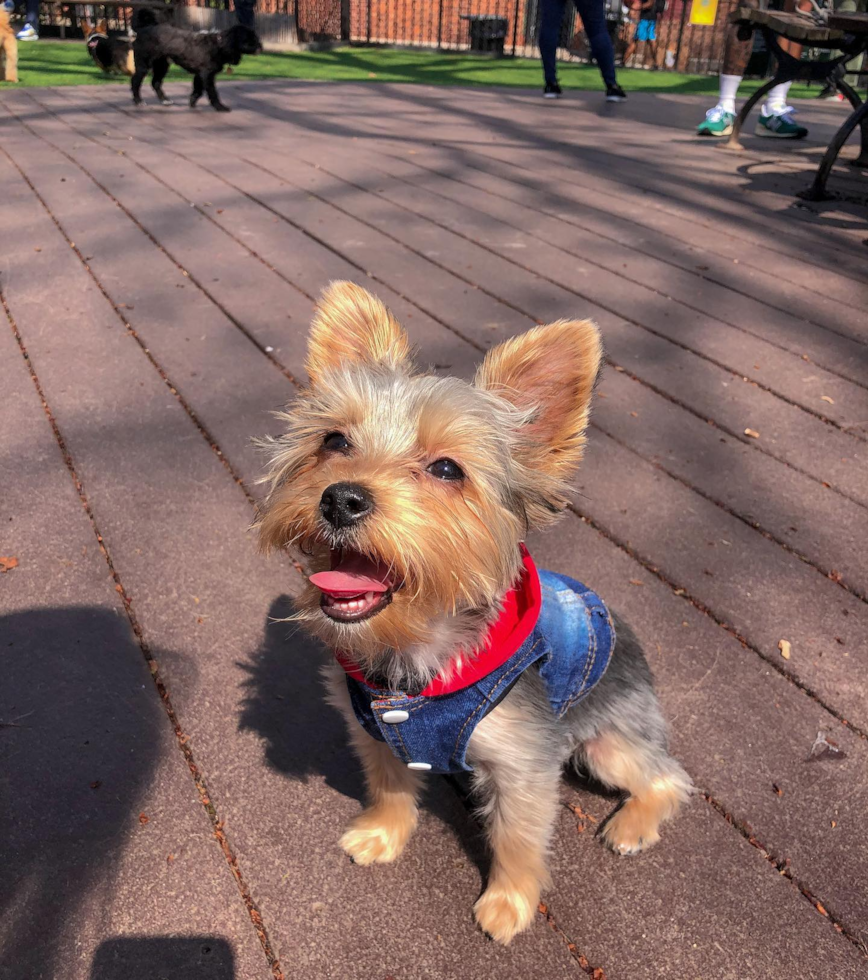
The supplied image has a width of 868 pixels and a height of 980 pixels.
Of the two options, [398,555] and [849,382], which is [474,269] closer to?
[849,382]

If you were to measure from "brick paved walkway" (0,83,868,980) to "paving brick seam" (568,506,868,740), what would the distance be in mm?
12

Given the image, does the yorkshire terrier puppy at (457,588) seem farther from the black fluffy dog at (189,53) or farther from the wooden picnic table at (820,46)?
the black fluffy dog at (189,53)

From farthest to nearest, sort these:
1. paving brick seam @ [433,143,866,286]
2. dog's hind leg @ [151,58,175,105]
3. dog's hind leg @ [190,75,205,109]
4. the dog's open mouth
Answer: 1. dog's hind leg @ [151,58,175,105]
2. dog's hind leg @ [190,75,205,109]
3. paving brick seam @ [433,143,866,286]
4. the dog's open mouth

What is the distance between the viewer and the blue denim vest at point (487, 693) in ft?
7.12

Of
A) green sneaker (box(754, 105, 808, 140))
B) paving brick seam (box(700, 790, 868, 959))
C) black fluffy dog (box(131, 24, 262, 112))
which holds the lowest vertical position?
paving brick seam (box(700, 790, 868, 959))

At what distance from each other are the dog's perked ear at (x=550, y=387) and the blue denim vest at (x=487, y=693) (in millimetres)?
336

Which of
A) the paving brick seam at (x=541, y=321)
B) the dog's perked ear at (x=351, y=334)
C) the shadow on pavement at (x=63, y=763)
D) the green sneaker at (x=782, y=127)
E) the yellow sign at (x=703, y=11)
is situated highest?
the yellow sign at (x=703, y=11)

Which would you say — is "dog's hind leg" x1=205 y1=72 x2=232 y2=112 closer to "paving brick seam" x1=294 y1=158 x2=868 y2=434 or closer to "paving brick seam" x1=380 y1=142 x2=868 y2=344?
"paving brick seam" x1=380 y1=142 x2=868 y2=344

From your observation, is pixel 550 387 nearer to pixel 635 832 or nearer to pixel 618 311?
pixel 635 832

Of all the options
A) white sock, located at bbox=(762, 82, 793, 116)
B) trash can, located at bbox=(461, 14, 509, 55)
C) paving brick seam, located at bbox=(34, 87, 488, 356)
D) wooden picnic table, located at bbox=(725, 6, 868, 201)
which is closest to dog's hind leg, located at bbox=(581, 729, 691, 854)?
paving brick seam, located at bbox=(34, 87, 488, 356)

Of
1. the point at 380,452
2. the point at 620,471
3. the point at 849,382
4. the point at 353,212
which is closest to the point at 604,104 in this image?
the point at 353,212

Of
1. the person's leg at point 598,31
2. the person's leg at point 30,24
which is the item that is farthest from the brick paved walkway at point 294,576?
the person's leg at point 30,24

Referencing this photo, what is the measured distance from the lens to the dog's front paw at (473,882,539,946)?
2.25 m

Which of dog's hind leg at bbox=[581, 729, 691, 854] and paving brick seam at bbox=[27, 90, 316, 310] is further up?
paving brick seam at bbox=[27, 90, 316, 310]
